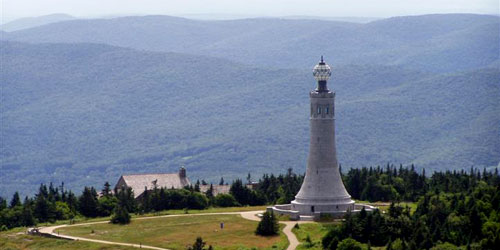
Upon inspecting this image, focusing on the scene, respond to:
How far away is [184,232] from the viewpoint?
381 feet

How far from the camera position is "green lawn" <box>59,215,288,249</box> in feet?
363

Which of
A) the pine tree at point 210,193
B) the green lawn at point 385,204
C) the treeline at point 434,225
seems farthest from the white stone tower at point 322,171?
the pine tree at point 210,193

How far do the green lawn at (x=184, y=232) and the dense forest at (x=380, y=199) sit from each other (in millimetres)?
4097

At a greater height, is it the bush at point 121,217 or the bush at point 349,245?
the bush at point 121,217

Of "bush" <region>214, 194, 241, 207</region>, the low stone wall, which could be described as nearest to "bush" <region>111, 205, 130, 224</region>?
the low stone wall

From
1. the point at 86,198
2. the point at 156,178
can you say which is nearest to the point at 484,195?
the point at 86,198

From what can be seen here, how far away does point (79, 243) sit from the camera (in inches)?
4473

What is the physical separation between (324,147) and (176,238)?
16946 mm

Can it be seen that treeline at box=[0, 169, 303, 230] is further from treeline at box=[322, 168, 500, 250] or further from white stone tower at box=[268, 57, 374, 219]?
treeline at box=[322, 168, 500, 250]

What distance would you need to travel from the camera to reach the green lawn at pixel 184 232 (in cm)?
11062

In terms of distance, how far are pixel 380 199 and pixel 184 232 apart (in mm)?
26954

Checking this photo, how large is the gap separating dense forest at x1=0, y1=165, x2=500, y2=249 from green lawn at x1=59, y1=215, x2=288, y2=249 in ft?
13.4

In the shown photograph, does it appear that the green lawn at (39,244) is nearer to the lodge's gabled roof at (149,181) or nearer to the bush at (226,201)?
the bush at (226,201)

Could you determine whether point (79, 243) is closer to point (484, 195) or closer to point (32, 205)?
point (32, 205)
